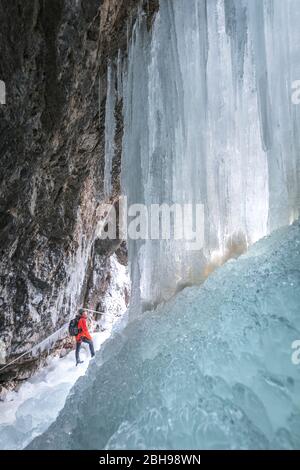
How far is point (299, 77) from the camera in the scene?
12.2ft

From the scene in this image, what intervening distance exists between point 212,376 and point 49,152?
4.59 meters

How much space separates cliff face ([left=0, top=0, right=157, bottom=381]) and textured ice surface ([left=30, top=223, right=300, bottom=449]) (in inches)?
132

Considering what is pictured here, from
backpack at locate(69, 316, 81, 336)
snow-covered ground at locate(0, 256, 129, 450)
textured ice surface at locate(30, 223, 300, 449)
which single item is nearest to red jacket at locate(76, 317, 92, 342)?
backpack at locate(69, 316, 81, 336)

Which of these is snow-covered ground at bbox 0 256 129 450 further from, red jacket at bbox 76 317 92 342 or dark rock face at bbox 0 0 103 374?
dark rock face at bbox 0 0 103 374

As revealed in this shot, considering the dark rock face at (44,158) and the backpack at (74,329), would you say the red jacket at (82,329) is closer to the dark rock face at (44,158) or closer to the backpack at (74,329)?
the backpack at (74,329)

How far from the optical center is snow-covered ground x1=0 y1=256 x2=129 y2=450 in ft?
14.5

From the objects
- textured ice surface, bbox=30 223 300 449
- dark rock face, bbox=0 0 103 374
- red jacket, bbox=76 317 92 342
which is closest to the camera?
textured ice surface, bbox=30 223 300 449

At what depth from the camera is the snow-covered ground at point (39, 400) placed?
441 cm

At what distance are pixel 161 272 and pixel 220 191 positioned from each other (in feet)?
4.91

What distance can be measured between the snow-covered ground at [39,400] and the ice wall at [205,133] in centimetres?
208

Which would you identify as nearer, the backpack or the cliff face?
the cliff face

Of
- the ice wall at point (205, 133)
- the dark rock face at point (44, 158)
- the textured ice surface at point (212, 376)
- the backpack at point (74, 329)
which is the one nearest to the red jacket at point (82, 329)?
the backpack at point (74, 329)

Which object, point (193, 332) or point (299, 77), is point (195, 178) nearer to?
point (299, 77)

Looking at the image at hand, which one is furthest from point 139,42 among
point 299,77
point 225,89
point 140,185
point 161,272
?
point 161,272
